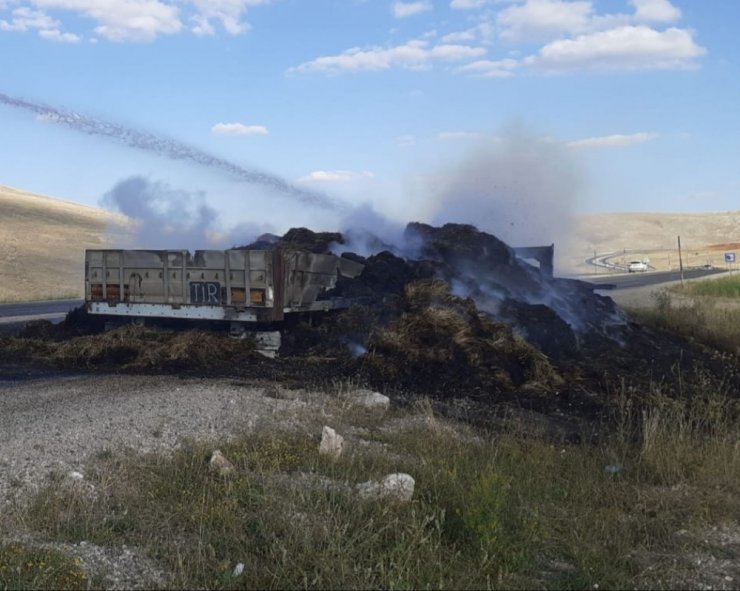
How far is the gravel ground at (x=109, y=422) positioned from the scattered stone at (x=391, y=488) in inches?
65.2

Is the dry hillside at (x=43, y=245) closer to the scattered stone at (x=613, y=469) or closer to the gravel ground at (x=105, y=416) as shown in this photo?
the gravel ground at (x=105, y=416)

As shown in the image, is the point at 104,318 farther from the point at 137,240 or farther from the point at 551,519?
the point at 551,519

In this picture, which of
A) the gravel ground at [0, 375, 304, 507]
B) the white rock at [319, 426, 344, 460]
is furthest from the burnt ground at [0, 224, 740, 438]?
the white rock at [319, 426, 344, 460]

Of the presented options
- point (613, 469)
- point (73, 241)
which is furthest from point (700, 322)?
point (73, 241)

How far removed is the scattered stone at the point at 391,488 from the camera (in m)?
6.16

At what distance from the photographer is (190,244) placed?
63.6 feet

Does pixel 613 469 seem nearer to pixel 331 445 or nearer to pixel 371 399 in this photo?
pixel 331 445

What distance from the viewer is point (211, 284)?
13.9m

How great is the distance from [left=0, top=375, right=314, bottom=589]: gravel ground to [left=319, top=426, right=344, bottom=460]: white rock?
1283 mm

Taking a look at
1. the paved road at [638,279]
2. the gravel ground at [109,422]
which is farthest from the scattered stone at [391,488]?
the paved road at [638,279]

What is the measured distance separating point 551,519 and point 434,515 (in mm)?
1084

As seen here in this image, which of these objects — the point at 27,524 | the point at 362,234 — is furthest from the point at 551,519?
the point at 362,234

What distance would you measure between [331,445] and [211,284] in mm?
6785

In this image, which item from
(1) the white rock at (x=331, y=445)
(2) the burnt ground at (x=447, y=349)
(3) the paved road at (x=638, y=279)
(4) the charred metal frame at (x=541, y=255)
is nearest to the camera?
(1) the white rock at (x=331, y=445)
